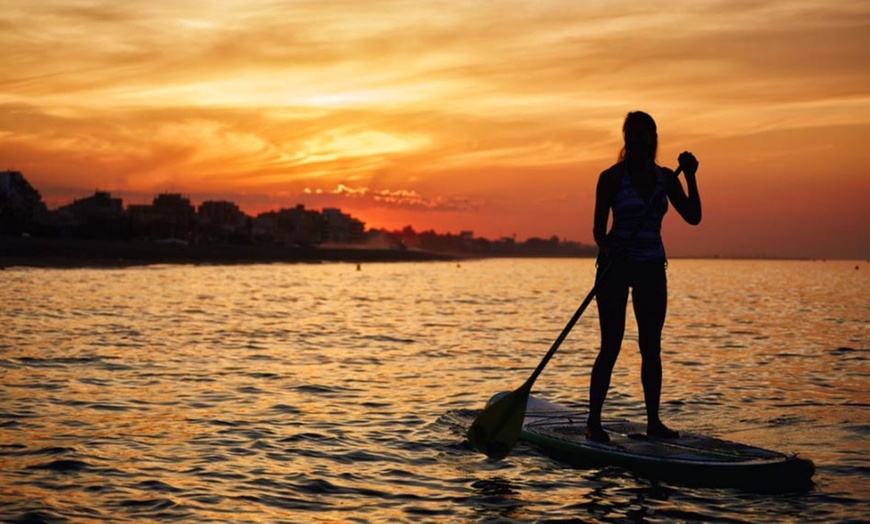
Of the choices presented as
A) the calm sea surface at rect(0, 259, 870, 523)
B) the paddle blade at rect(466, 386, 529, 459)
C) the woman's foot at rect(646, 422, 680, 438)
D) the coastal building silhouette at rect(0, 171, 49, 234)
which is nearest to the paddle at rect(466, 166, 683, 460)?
the paddle blade at rect(466, 386, 529, 459)

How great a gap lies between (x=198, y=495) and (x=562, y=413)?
14.5 feet

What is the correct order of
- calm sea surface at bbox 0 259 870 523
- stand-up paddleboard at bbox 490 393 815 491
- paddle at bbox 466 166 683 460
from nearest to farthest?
calm sea surface at bbox 0 259 870 523 < stand-up paddleboard at bbox 490 393 815 491 < paddle at bbox 466 166 683 460

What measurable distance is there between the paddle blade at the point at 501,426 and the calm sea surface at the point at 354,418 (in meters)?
0.27

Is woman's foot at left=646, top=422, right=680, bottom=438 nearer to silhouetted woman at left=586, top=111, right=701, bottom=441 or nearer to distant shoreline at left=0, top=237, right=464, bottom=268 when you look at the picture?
Result: silhouetted woman at left=586, top=111, right=701, bottom=441

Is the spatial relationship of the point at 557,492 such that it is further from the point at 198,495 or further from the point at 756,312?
the point at 756,312

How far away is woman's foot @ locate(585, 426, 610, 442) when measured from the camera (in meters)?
9.03

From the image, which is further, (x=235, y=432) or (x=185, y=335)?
(x=185, y=335)

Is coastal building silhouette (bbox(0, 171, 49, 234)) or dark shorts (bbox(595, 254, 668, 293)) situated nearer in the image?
dark shorts (bbox(595, 254, 668, 293))

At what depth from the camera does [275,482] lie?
856 cm

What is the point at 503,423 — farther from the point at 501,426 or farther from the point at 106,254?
the point at 106,254

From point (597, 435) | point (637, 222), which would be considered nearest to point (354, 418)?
point (597, 435)

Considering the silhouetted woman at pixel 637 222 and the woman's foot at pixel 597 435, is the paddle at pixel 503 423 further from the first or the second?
the woman's foot at pixel 597 435

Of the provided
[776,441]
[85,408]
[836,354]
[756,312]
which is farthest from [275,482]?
[756,312]

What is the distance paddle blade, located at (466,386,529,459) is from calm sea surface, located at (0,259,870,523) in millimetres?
273
